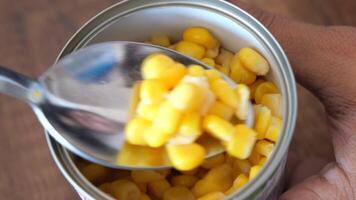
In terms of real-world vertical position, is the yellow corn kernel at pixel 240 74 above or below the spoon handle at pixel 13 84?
below

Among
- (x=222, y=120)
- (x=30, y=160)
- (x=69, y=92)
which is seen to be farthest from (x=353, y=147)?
(x=30, y=160)

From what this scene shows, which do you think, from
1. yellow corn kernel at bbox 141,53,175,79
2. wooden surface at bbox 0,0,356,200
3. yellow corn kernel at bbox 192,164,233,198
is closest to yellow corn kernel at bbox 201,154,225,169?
yellow corn kernel at bbox 192,164,233,198

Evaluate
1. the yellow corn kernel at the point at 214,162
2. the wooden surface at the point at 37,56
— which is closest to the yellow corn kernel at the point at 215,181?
the yellow corn kernel at the point at 214,162

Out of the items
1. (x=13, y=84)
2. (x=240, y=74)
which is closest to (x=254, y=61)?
(x=240, y=74)

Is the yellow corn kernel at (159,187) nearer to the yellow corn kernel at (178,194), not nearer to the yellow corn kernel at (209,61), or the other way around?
the yellow corn kernel at (178,194)

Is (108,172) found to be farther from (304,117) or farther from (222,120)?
(304,117)

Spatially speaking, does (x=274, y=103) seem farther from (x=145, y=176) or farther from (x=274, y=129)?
(x=145, y=176)

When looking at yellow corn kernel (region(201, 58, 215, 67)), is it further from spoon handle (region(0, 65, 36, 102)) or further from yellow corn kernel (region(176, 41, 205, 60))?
spoon handle (region(0, 65, 36, 102))
